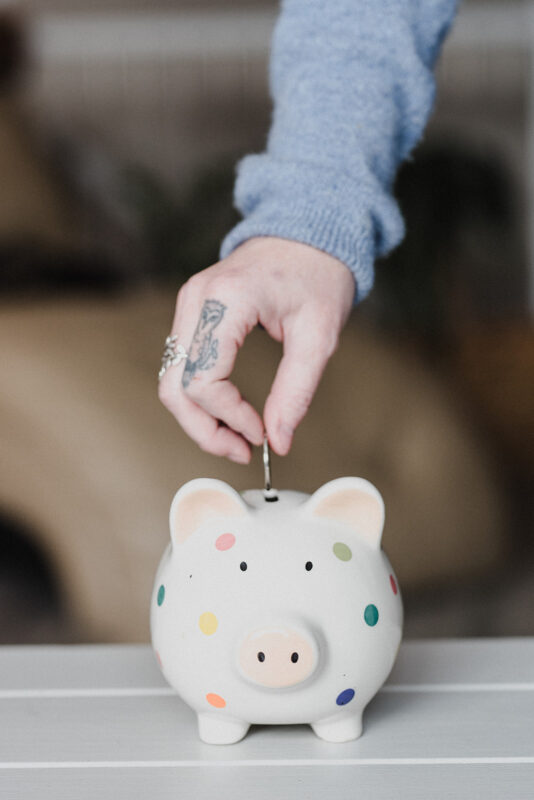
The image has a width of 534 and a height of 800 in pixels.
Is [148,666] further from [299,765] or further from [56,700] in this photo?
[299,765]

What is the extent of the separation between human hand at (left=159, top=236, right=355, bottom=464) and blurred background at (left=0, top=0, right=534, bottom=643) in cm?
89

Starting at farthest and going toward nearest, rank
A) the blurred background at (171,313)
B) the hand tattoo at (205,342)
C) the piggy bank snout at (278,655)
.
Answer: the blurred background at (171,313) < the hand tattoo at (205,342) < the piggy bank snout at (278,655)

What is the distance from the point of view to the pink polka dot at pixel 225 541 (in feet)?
2.25

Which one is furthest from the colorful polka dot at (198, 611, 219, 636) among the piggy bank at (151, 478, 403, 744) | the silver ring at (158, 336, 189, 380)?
the silver ring at (158, 336, 189, 380)

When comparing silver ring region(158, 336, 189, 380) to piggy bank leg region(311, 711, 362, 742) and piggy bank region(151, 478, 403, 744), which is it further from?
piggy bank leg region(311, 711, 362, 742)

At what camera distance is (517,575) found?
7.72 ft

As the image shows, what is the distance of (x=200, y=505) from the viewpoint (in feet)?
2.33

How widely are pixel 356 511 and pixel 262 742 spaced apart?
0.60 ft

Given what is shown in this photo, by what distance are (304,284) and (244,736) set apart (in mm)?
350

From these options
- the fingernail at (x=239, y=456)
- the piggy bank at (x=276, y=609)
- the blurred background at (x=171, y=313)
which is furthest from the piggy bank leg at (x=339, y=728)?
the blurred background at (x=171, y=313)

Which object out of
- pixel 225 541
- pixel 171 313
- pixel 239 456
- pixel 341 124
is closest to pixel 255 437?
pixel 239 456

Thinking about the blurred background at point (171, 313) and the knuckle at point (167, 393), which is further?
the blurred background at point (171, 313)

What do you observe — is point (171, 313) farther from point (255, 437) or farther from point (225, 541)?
point (225, 541)

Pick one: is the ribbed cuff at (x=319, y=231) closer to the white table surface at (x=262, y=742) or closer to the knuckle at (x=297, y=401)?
the knuckle at (x=297, y=401)
